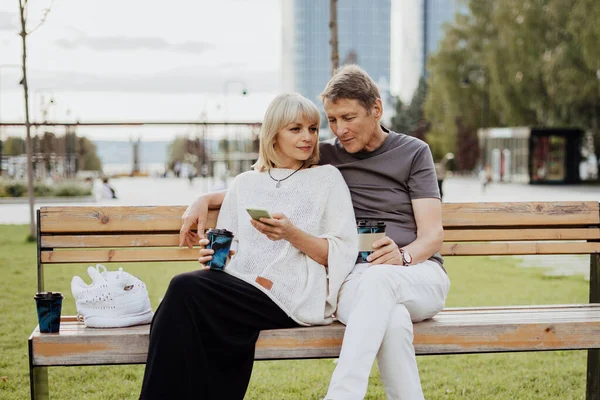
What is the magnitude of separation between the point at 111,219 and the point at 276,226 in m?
1.05

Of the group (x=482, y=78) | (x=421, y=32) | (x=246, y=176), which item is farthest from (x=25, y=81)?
(x=421, y=32)

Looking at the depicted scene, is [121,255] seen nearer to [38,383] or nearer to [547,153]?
[38,383]

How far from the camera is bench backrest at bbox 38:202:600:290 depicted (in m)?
3.98

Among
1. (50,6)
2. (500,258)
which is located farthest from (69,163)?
(500,258)

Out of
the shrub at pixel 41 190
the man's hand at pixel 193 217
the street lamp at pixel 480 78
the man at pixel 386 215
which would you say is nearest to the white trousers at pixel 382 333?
the man at pixel 386 215

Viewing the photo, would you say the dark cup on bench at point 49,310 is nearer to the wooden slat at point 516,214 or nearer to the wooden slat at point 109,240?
the wooden slat at point 109,240

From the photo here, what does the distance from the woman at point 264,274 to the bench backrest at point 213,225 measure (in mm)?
397

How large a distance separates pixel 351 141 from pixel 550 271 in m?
6.38

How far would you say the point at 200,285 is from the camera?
3324mm

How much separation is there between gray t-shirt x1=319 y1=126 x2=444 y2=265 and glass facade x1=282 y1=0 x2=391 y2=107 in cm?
12930

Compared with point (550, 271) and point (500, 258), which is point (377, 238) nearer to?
point (550, 271)

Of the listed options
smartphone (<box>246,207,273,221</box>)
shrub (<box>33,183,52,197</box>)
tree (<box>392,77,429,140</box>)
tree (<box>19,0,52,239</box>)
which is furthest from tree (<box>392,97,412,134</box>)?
smartphone (<box>246,207,273,221</box>)

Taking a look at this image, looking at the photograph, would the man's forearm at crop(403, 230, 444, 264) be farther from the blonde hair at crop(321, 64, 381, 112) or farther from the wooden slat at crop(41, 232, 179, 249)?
the wooden slat at crop(41, 232, 179, 249)

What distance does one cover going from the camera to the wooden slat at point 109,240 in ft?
13.0
